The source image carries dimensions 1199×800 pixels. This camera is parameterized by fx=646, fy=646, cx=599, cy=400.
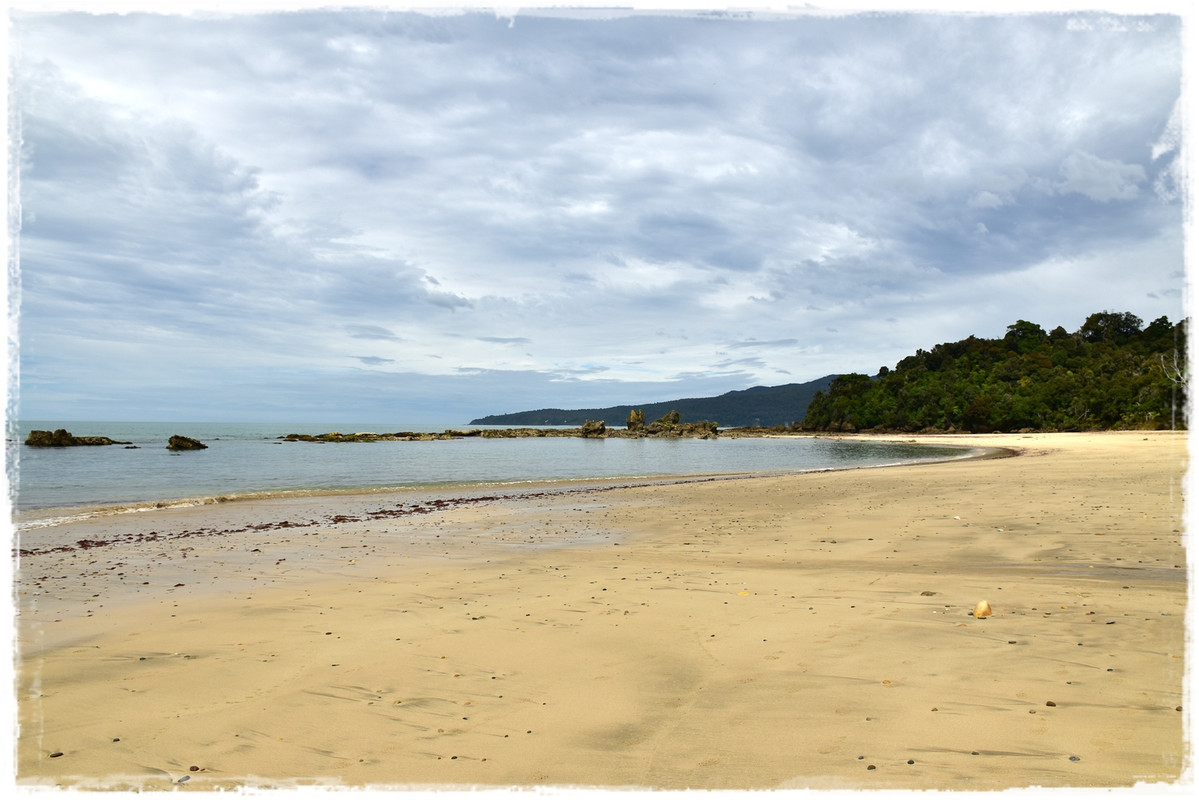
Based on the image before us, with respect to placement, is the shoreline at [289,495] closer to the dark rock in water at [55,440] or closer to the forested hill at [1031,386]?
the forested hill at [1031,386]

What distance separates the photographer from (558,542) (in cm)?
1385

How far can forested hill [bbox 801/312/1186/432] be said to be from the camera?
82.8m

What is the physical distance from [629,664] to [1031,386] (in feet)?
398

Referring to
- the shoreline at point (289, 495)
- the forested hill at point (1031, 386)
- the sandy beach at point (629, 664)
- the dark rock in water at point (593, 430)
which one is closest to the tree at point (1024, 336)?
the forested hill at point (1031, 386)

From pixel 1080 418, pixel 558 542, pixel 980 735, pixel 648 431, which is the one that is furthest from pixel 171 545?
pixel 648 431

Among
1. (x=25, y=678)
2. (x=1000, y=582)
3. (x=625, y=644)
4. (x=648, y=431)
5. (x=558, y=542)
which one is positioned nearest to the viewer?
(x=25, y=678)

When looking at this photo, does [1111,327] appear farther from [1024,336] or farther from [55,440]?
[55,440]

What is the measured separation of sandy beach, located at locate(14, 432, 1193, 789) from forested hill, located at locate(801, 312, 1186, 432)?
7690cm

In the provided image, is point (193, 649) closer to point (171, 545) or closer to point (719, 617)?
point (719, 617)

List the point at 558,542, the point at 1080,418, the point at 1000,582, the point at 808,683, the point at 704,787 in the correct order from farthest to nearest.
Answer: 1. the point at 1080,418
2. the point at 558,542
3. the point at 1000,582
4. the point at 808,683
5. the point at 704,787

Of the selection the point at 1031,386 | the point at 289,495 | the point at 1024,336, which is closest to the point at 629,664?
the point at 289,495

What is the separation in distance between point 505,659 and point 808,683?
2.72 metres

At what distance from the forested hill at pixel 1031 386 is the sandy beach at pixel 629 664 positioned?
76904mm

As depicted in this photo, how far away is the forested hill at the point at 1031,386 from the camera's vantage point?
82.8m
